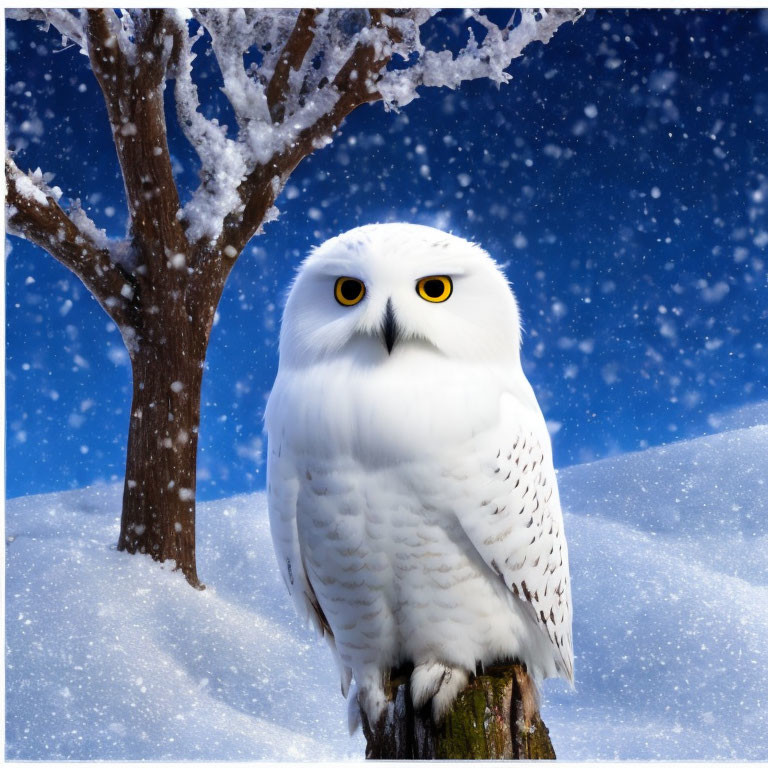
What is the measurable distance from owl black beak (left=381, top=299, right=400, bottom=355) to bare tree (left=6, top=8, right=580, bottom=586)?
0.82 metres

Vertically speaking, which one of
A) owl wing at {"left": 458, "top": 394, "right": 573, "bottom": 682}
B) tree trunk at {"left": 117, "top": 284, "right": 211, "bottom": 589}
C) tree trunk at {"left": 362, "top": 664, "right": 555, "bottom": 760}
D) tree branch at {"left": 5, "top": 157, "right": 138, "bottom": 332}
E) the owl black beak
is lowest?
A: tree trunk at {"left": 362, "top": 664, "right": 555, "bottom": 760}

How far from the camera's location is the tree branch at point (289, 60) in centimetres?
151

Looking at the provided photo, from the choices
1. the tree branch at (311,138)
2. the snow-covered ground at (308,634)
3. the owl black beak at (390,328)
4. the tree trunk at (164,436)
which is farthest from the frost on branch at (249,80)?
the owl black beak at (390,328)

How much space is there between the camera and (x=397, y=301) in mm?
794

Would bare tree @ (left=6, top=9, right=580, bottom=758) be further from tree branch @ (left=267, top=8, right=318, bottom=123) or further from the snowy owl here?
the snowy owl

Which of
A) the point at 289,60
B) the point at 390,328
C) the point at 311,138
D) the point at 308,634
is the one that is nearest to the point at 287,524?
the point at 390,328

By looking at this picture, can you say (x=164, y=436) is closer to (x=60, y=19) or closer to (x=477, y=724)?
(x=60, y=19)

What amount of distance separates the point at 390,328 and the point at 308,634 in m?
0.97

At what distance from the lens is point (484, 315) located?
85 cm

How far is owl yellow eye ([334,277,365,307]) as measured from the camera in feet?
2.72

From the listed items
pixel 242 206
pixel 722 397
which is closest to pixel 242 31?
pixel 242 206

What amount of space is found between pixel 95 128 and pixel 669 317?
122 cm

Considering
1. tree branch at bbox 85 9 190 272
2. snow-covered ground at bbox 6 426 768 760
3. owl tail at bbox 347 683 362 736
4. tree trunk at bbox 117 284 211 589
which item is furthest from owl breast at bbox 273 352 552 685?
tree branch at bbox 85 9 190 272

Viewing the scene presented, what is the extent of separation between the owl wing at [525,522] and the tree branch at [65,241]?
3.29ft
